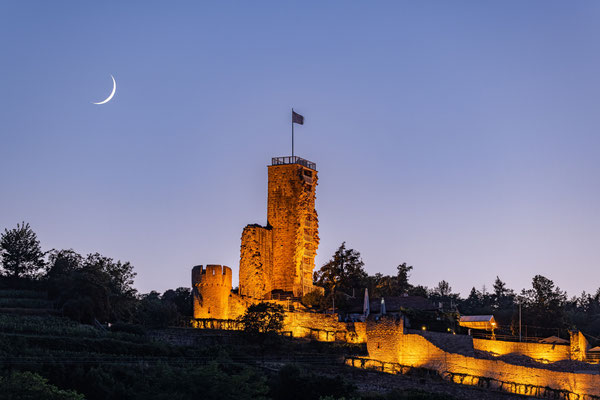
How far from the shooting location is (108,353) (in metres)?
44.9

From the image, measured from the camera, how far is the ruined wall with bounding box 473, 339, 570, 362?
177 feet

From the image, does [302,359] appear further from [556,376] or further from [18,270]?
[18,270]

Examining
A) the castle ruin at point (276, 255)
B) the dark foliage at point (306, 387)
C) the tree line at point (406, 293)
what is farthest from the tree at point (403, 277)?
the dark foliage at point (306, 387)

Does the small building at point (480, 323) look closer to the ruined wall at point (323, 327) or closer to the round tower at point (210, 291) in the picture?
the ruined wall at point (323, 327)

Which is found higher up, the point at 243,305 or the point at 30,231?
the point at 30,231

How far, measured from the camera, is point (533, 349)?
54562 mm

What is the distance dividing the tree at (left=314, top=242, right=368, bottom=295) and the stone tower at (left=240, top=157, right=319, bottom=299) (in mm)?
5872

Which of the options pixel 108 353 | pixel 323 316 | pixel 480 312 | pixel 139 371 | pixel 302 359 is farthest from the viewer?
pixel 480 312

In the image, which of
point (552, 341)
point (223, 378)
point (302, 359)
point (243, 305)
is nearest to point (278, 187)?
point (243, 305)

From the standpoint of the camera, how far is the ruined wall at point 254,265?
5925 cm

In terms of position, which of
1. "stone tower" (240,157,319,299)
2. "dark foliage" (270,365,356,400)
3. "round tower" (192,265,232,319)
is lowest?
"dark foliage" (270,365,356,400)

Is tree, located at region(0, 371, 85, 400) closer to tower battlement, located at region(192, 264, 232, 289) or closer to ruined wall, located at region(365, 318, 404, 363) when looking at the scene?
ruined wall, located at region(365, 318, 404, 363)

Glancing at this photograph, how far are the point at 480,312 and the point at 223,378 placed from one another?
50.2m

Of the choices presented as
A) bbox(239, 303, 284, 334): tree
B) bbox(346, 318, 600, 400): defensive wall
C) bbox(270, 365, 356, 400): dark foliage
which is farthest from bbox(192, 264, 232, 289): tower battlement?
bbox(270, 365, 356, 400): dark foliage
